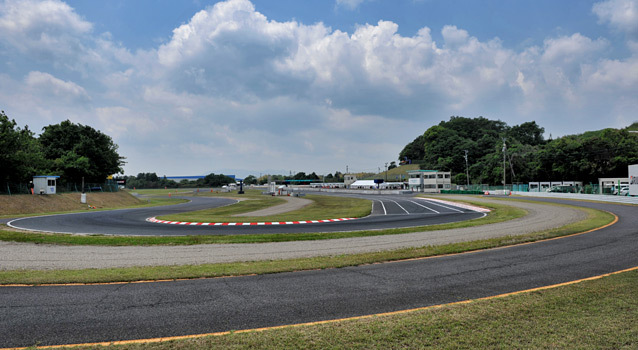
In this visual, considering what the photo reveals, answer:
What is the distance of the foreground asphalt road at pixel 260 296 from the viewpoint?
5.50 meters

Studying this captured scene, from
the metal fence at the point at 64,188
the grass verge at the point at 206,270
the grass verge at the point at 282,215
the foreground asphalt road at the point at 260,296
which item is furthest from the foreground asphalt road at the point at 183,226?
the metal fence at the point at 64,188

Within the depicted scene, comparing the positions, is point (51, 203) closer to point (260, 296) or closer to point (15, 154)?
point (15, 154)

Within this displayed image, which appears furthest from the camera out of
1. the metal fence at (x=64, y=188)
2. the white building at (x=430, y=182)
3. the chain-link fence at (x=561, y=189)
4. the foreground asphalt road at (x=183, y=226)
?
the white building at (x=430, y=182)

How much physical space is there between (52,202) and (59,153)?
731 inches

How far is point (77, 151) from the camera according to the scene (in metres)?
55.9

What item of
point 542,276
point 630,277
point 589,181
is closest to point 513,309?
point 542,276

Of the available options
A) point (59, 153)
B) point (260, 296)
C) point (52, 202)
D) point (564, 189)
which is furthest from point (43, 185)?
point (564, 189)

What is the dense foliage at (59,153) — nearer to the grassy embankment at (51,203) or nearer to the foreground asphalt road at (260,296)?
the grassy embankment at (51,203)

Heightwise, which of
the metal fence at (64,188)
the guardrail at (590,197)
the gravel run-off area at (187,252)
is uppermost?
the metal fence at (64,188)

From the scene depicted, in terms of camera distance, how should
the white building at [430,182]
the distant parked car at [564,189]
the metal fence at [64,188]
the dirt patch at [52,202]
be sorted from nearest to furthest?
the dirt patch at [52,202] < the metal fence at [64,188] < the distant parked car at [564,189] < the white building at [430,182]

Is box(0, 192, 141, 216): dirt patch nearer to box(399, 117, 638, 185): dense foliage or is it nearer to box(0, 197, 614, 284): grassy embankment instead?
box(0, 197, 614, 284): grassy embankment

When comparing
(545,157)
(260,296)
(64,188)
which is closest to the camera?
(260,296)

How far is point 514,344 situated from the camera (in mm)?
4676

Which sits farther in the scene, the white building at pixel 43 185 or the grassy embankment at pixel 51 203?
the white building at pixel 43 185
